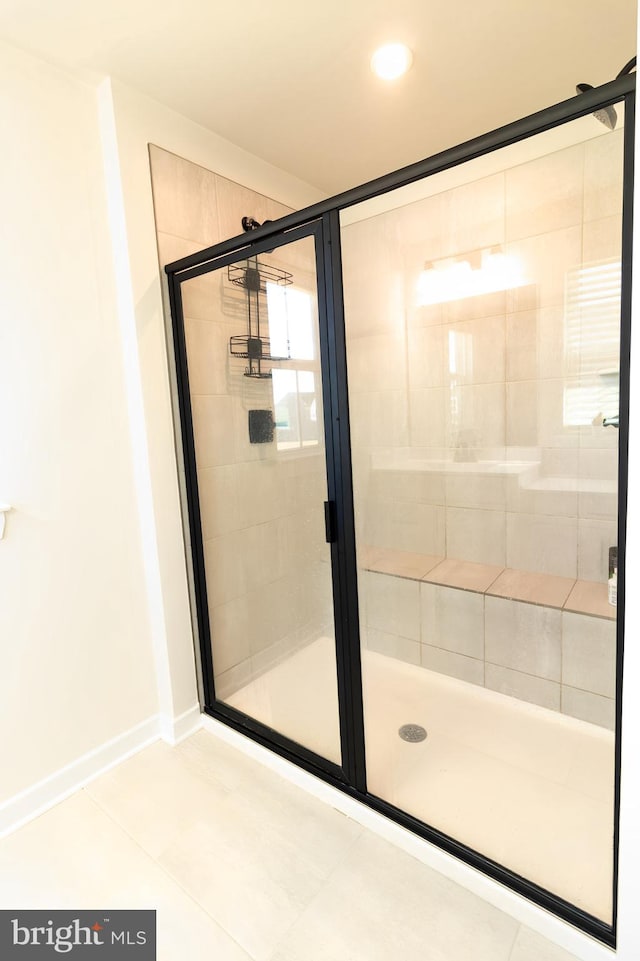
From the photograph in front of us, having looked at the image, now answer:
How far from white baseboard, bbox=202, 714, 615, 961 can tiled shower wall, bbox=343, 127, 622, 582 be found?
88cm

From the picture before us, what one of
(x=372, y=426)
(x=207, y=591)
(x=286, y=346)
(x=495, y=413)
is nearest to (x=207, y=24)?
(x=286, y=346)

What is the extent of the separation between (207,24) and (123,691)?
227 centimetres

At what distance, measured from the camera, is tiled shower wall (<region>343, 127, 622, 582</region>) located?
1.65 metres

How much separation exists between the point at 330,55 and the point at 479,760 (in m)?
2.51

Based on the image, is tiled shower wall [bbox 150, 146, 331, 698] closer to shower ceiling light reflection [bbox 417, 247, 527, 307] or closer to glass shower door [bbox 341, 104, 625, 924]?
glass shower door [bbox 341, 104, 625, 924]

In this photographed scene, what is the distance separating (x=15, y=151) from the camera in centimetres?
148

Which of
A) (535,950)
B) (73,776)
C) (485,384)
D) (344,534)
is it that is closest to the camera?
(535,950)

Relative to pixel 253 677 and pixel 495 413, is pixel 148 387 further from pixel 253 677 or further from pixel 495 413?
pixel 495 413

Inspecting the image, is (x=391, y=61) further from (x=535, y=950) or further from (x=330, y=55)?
(x=535, y=950)

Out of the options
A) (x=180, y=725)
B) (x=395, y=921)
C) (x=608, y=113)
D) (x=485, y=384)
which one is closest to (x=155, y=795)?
(x=180, y=725)

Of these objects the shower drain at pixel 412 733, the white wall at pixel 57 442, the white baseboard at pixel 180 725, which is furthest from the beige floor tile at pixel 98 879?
the shower drain at pixel 412 733

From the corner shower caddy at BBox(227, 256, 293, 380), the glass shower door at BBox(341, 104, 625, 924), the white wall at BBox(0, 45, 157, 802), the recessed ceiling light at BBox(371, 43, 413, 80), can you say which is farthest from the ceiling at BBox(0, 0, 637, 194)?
the corner shower caddy at BBox(227, 256, 293, 380)

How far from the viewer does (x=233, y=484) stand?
197 centimetres

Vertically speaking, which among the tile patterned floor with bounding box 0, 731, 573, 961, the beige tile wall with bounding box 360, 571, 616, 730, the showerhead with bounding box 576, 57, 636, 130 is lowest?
the tile patterned floor with bounding box 0, 731, 573, 961
